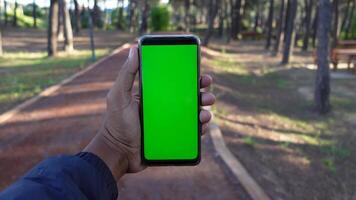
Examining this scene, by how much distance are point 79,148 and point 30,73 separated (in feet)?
29.5

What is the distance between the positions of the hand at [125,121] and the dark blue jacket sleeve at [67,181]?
25 cm

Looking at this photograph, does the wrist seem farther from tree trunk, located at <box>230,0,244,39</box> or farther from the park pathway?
tree trunk, located at <box>230,0,244,39</box>

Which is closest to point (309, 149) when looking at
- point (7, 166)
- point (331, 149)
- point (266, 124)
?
point (331, 149)

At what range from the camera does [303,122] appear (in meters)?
12.0

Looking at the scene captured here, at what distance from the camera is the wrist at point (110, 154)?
2.40 meters

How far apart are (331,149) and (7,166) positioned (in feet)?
19.8

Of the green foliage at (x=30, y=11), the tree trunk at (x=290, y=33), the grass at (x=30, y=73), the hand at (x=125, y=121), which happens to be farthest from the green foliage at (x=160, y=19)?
the hand at (x=125, y=121)

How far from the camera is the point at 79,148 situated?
7363mm

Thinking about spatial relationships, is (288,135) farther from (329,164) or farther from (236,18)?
(236,18)

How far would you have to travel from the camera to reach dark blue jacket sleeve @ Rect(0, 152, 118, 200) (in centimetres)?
160

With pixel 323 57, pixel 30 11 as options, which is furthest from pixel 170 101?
pixel 30 11

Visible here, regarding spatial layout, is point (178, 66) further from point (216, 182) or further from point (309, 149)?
point (309, 149)

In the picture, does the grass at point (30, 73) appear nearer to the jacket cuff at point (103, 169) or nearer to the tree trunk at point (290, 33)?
the jacket cuff at point (103, 169)

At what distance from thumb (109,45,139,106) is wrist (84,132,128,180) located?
0.79 ft
